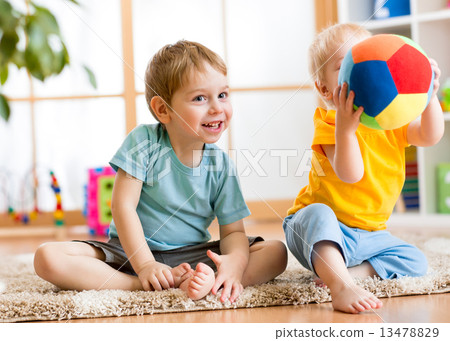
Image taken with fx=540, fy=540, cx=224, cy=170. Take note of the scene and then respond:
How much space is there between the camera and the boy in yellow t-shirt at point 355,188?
93 cm

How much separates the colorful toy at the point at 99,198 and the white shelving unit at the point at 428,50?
3.54 feet

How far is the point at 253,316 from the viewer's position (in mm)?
788

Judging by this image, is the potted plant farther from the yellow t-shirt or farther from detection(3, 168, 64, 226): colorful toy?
detection(3, 168, 64, 226): colorful toy

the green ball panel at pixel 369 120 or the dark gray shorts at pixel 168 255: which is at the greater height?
the green ball panel at pixel 369 120

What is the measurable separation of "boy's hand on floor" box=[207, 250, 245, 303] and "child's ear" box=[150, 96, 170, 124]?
302 mm

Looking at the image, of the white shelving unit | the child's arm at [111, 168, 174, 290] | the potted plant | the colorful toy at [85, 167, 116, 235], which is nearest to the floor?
the child's arm at [111, 168, 174, 290]

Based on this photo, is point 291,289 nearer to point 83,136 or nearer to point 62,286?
point 62,286

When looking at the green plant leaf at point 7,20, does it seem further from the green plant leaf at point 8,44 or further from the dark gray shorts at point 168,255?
the dark gray shorts at point 168,255

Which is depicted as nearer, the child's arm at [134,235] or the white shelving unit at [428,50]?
the child's arm at [134,235]

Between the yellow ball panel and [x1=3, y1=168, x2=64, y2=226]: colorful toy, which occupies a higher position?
the yellow ball panel

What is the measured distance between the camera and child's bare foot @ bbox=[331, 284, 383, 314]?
0.78 meters

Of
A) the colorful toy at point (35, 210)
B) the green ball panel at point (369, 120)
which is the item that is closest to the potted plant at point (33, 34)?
the green ball panel at point (369, 120)

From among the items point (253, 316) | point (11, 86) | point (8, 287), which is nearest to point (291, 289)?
point (253, 316)
